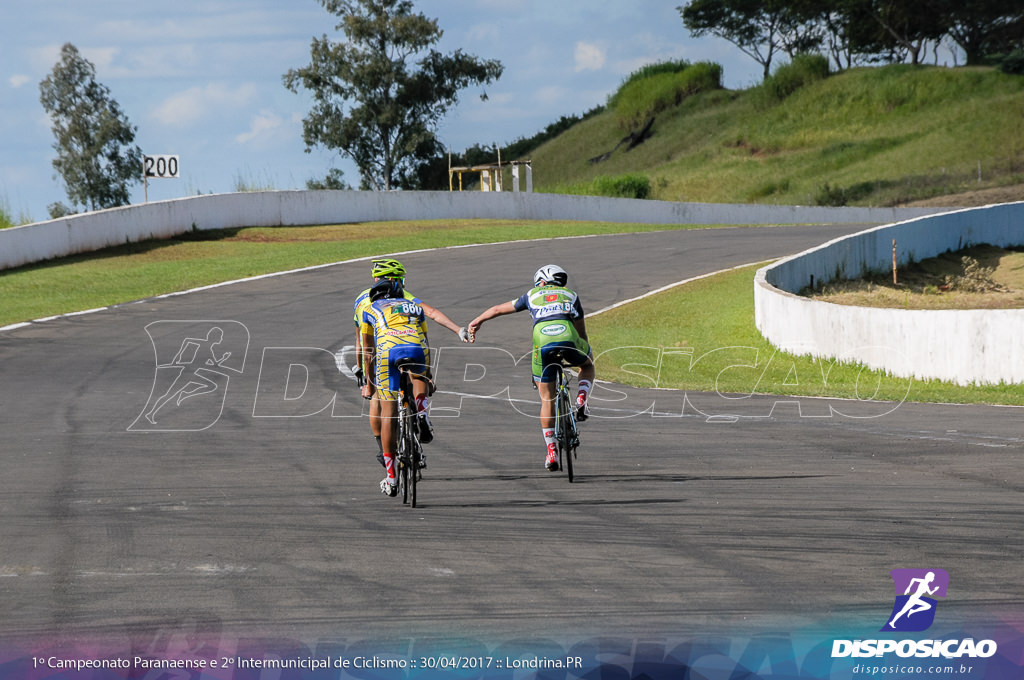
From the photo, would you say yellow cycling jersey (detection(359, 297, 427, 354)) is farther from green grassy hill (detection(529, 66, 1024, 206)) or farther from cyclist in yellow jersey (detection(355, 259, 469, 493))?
green grassy hill (detection(529, 66, 1024, 206))

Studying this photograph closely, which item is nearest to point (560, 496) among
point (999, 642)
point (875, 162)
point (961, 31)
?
point (999, 642)

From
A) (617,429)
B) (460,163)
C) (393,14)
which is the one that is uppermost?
(393,14)

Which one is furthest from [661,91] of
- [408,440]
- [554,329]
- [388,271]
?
[408,440]

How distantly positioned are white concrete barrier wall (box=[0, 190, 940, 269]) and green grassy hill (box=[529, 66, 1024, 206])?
48.9 feet

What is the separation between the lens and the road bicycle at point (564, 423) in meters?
10.2

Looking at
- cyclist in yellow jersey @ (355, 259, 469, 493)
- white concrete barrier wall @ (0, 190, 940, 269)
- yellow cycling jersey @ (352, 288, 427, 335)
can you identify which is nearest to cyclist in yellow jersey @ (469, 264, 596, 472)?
cyclist in yellow jersey @ (355, 259, 469, 493)

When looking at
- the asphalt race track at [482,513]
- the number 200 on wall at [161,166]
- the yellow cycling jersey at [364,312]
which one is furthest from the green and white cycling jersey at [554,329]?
the number 200 on wall at [161,166]

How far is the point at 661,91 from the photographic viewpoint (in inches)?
4422

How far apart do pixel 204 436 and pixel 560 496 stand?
4813 mm

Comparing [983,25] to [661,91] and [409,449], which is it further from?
[409,449]

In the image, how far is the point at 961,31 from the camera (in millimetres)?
95938

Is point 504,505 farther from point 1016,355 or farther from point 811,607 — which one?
point 1016,355

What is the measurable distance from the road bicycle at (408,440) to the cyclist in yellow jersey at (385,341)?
8 cm

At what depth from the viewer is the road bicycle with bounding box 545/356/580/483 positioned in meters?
10.2
